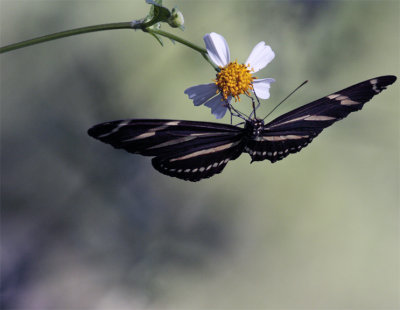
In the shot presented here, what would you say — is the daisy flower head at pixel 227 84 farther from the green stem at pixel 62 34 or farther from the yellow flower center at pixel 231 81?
the green stem at pixel 62 34

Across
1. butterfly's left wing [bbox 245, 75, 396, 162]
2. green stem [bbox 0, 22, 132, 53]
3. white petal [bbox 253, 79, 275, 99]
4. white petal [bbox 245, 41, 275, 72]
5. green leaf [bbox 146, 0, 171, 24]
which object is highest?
white petal [bbox 245, 41, 275, 72]

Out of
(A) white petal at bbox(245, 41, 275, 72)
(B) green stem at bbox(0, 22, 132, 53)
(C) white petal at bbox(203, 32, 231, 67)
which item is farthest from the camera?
(A) white petal at bbox(245, 41, 275, 72)

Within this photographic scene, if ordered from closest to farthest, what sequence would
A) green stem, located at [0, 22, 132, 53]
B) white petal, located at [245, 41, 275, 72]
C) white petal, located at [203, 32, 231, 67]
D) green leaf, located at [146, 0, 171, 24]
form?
1. green stem, located at [0, 22, 132, 53]
2. green leaf, located at [146, 0, 171, 24]
3. white petal, located at [203, 32, 231, 67]
4. white petal, located at [245, 41, 275, 72]

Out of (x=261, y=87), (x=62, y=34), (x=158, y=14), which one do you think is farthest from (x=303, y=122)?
(x=62, y=34)

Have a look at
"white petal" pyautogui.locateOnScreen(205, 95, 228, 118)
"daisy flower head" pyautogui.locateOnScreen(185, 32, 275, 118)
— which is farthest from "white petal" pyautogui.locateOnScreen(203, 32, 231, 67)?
"white petal" pyautogui.locateOnScreen(205, 95, 228, 118)

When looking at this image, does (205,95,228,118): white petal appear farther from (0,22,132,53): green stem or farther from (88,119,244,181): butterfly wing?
(0,22,132,53): green stem

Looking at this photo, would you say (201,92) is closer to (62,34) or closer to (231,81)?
(231,81)
